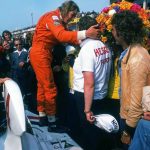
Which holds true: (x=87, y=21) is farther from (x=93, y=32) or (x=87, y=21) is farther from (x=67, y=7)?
(x=67, y=7)

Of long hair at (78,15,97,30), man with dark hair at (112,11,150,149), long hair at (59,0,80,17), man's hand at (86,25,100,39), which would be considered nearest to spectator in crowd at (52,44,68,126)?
long hair at (59,0,80,17)

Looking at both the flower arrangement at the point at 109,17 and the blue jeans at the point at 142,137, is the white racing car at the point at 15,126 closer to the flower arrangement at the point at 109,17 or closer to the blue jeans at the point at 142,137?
the blue jeans at the point at 142,137

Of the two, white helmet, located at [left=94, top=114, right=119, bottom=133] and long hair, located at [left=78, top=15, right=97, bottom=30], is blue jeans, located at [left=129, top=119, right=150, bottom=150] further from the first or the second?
long hair, located at [left=78, top=15, right=97, bottom=30]

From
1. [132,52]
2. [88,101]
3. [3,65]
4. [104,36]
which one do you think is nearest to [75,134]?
[88,101]

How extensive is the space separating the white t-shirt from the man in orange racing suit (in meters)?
0.56

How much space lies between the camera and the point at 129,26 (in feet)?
9.77

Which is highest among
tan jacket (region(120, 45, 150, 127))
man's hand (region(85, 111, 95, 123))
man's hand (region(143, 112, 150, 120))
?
tan jacket (region(120, 45, 150, 127))

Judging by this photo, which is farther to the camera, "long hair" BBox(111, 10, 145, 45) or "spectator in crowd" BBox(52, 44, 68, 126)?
"spectator in crowd" BBox(52, 44, 68, 126)

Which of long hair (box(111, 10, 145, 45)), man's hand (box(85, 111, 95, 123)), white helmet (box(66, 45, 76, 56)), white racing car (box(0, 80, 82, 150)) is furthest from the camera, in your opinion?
white helmet (box(66, 45, 76, 56))

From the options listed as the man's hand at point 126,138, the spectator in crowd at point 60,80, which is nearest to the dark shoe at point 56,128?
the spectator in crowd at point 60,80

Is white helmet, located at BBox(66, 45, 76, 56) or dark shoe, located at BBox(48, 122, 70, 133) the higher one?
white helmet, located at BBox(66, 45, 76, 56)

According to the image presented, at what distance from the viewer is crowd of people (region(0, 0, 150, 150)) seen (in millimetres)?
2906

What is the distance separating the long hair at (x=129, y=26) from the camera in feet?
9.79

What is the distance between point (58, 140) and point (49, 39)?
4.36ft
